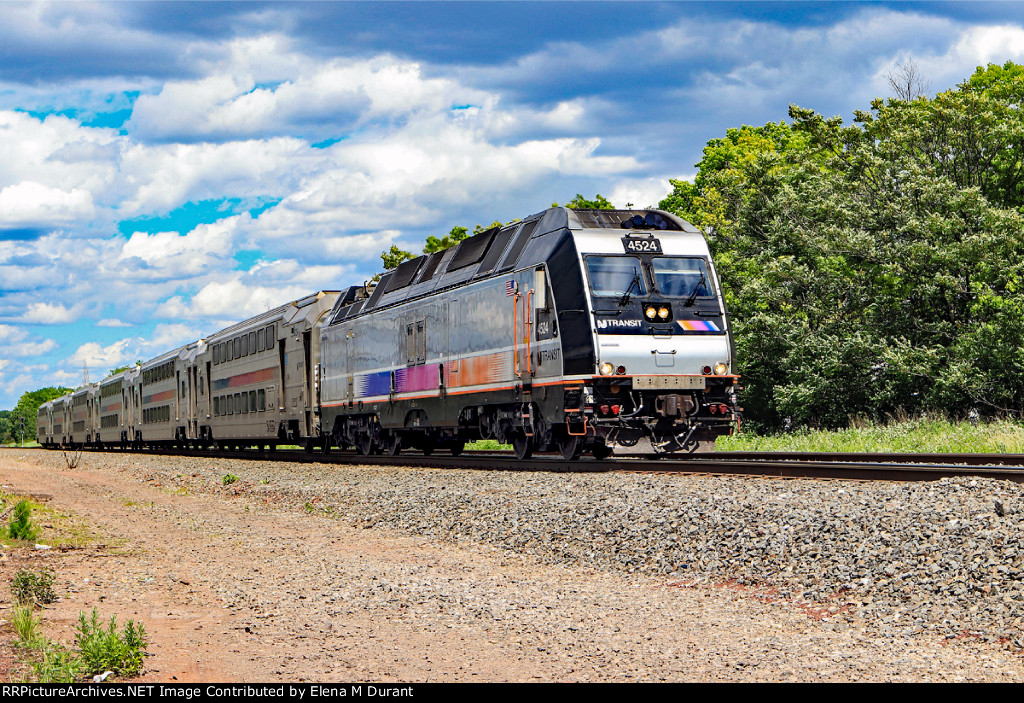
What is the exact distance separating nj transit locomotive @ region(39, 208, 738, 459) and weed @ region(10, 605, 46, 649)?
9569 mm

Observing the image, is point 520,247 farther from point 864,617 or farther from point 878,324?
point 878,324

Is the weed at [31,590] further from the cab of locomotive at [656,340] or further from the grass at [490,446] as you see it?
the grass at [490,446]

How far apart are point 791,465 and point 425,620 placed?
7.47 meters

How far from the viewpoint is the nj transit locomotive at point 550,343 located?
16.4 m

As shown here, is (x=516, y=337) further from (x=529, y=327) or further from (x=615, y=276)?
(x=615, y=276)

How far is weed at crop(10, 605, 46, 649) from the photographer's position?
286 inches

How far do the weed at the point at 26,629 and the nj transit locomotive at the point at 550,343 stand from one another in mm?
9569

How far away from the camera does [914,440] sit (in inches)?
843

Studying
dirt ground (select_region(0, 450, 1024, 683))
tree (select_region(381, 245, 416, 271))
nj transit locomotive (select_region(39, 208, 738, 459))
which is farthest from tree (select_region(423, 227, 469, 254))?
dirt ground (select_region(0, 450, 1024, 683))

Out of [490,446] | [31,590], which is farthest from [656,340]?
[490,446]

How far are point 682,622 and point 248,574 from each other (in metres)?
4.58

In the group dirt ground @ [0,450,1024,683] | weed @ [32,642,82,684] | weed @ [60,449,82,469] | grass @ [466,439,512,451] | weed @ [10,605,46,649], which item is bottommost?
dirt ground @ [0,450,1024,683]

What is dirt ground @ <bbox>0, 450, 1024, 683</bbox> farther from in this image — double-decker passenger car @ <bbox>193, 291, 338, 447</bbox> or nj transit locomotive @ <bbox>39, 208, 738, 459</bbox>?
double-decker passenger car @ <bbox>193, 291, 338, 447</bbox>
